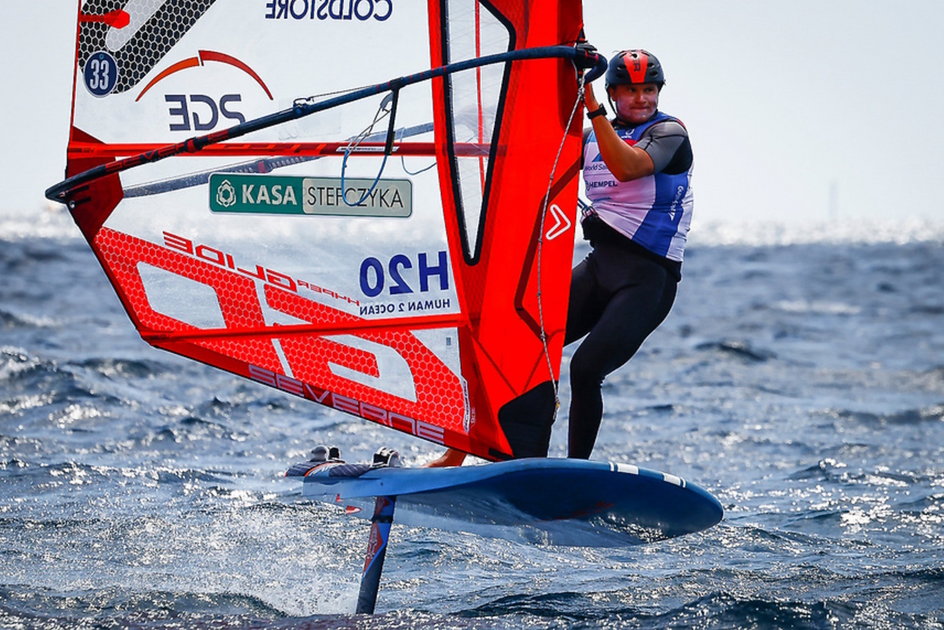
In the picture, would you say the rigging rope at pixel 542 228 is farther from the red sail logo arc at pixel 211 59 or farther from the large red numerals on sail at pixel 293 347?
the red sail logo arc at pixel 211 59

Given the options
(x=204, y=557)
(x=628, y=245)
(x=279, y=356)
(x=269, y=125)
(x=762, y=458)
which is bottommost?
(x=762, y=458)

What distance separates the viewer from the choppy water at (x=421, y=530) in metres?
4.92

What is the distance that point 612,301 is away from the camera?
483 centimetres

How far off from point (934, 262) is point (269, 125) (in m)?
45.9

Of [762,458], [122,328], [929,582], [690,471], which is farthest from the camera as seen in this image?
[122,328]

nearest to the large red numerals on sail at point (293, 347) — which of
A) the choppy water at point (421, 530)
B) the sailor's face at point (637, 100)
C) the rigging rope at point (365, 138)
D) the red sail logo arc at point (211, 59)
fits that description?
the rigging rope at point (365, 138)

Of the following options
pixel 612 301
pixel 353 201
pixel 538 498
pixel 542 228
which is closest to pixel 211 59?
pixel 353 201

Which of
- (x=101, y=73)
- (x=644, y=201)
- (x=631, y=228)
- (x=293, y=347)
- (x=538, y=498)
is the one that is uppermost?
(x=101, y=73)

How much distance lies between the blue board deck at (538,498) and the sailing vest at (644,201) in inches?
37.3

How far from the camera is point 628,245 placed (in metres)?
4.83

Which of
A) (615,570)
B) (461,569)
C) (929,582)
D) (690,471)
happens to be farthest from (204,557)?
(690,471)

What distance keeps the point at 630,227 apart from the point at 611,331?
0.41 metres

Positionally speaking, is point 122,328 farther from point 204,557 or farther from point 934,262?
point 934,262

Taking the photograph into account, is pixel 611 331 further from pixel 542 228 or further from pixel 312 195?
pixel 312 195
